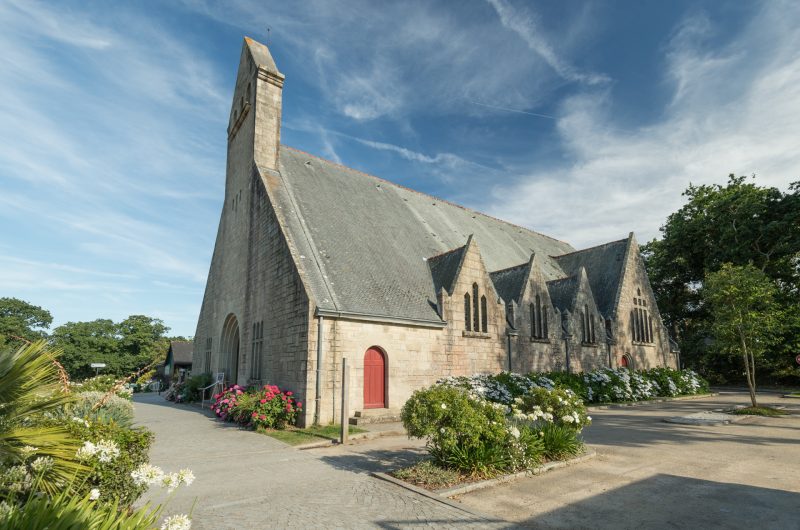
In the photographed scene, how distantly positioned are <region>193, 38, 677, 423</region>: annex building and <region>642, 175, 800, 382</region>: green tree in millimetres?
10671

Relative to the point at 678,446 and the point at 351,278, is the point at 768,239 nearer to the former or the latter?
the point at 678,446

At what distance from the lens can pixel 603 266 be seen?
30.7 meters

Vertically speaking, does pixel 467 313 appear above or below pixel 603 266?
below

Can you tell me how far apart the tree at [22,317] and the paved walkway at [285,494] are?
75.1 metres

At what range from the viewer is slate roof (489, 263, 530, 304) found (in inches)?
908

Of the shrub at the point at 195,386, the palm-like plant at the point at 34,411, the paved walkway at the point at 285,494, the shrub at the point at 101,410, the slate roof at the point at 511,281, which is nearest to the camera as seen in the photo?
the palm-like plant at the point at 34,411

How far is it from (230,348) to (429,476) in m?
17.8

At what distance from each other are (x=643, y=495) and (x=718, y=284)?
54.7 feet

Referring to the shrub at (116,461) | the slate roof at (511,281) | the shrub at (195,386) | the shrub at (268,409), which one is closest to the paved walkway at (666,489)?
the shrub at (116,461)

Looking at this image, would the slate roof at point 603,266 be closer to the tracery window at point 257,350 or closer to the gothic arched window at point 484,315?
the gothic arched window at point 484,315

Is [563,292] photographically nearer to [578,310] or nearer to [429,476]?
[578,310]

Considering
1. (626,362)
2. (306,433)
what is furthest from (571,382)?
(306,433)

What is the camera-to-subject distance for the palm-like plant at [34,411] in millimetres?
4230

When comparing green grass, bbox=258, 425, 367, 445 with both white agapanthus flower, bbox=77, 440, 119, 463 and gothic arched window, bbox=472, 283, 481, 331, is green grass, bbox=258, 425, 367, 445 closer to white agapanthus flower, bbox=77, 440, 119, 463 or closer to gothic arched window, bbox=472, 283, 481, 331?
white agapanthus flower, bbox=77, 440, 119, 463
